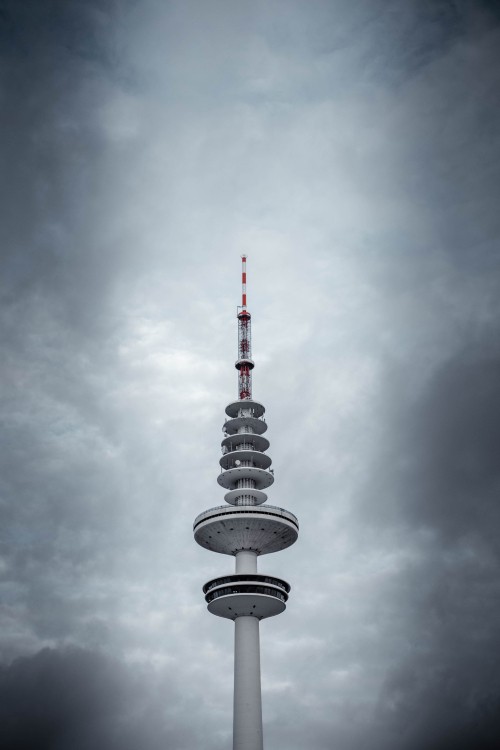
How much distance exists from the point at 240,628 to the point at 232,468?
76.9 feet

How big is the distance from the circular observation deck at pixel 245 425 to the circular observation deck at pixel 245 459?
174 inches

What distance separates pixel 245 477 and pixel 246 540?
10.1 meters

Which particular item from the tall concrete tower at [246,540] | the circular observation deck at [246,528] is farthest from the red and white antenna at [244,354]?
the circular observation deck at [246,528]

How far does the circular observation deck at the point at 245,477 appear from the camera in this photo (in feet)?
340

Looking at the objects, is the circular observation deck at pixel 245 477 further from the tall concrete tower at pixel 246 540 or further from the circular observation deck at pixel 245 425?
the circular observation deck at pixel 245 425

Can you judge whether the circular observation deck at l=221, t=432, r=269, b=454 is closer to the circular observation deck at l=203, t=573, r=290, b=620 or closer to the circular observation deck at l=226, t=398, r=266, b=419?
the circular observation deck at l=226, t=398, r=266, b=419

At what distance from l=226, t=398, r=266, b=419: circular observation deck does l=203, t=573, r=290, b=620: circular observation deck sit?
2675cm

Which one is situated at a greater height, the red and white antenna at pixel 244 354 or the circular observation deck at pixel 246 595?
the red and white antenna at pixel 244 354

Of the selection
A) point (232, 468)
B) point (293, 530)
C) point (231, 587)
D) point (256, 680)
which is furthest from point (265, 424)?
point (256, 680)

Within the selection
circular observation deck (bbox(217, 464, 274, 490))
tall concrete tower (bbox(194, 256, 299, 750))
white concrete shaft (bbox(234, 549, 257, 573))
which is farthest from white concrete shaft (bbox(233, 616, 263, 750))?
circular observation deck (bbox(217, 464, 274, 490))

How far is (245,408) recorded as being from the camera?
4350 inches

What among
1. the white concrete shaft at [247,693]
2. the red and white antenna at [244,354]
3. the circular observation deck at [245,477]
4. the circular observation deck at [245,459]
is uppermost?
the red and white antenna at [244,354]

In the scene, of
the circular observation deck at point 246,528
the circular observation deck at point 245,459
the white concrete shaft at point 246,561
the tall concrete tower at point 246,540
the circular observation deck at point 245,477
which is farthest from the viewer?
the circular observation deck at point 245,459

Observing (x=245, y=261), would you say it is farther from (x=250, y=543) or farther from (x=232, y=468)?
(x=250, y=543)
